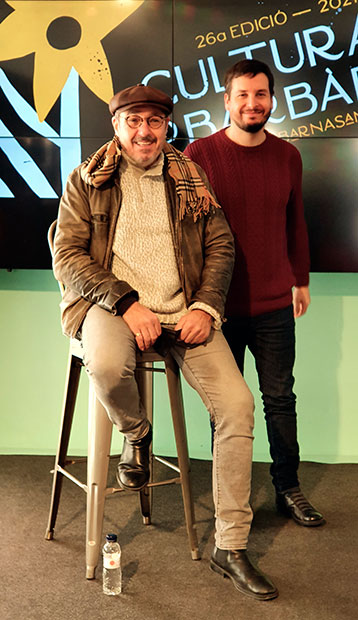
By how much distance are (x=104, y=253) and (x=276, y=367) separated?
879 mm

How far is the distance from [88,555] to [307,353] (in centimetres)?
164

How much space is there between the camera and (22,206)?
354 centimetres

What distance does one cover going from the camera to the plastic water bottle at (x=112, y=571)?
2432mm

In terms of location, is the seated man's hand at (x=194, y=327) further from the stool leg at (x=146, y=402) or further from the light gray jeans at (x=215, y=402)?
the stool leg at (x=146, y=402)

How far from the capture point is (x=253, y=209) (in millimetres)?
2904

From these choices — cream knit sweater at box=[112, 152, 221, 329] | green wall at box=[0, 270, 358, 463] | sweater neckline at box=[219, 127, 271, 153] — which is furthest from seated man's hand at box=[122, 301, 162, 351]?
green wall at box=[0, 270, 358, 463]

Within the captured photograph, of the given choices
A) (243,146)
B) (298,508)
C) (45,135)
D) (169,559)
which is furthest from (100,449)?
(45,135)

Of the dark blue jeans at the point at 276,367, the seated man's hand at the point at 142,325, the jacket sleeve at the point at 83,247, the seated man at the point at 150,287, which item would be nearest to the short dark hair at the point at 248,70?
the seated man at the point at 150,287

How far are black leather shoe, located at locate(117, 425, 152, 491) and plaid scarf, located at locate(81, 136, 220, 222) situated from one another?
79cm

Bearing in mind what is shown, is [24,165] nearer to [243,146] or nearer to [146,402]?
[243,146]

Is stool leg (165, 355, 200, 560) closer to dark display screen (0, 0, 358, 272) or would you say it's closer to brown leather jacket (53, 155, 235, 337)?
brown leather jacket (53, 155, 235, 337)

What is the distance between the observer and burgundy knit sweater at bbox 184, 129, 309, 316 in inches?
114

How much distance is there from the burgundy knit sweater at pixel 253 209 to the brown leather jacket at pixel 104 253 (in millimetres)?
Result: 231

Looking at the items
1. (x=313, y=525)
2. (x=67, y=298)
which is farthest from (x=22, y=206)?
(x=313, y=525)
